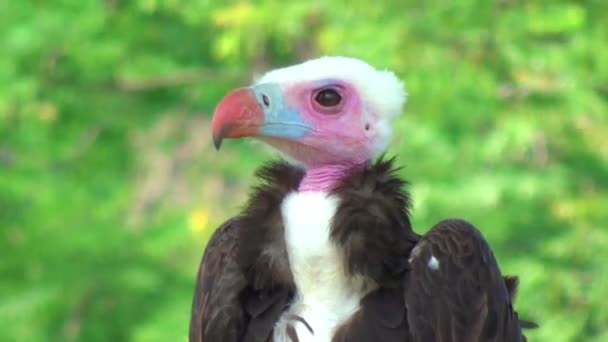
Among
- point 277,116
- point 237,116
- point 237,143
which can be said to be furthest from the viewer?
point 237,143

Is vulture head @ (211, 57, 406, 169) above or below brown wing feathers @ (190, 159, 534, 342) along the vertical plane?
above

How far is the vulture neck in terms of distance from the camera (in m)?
3.06

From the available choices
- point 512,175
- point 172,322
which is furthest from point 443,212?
point 172,322

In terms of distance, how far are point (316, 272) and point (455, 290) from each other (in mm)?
284

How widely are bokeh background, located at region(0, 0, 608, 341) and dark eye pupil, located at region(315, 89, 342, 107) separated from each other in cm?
357

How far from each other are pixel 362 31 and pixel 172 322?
5.85ft

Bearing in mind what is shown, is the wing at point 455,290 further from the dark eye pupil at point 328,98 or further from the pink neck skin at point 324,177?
the dark eye pupil at point 328,98

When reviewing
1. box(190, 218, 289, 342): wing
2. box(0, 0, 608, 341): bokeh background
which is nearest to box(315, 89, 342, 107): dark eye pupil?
box(190, 218, 289, 342): wing

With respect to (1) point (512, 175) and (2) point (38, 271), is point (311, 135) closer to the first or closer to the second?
(1) point (512, 175)

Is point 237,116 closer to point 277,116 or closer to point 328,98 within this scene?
point 277,116

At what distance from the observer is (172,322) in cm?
747

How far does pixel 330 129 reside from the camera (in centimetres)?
310

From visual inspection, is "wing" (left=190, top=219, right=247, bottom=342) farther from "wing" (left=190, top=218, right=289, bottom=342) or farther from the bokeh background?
the bokeh background

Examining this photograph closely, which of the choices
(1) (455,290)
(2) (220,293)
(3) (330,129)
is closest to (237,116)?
(3) (330,129)
